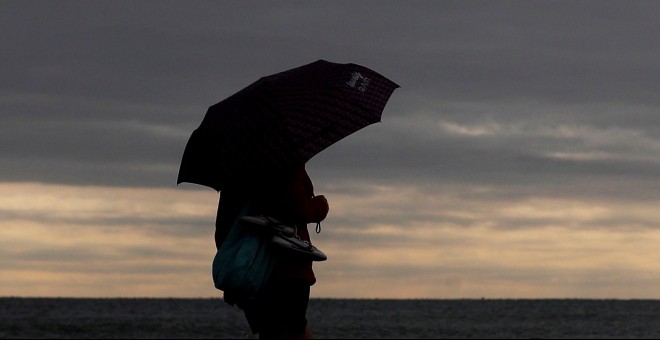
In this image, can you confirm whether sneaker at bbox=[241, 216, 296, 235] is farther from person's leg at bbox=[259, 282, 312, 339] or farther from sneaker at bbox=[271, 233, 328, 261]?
person's leg at bbox=[259, 282, 312, 339]

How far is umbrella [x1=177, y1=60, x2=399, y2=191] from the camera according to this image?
787cm

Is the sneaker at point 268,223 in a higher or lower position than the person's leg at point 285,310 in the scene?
higher

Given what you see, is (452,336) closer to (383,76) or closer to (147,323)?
Result: (147,323)

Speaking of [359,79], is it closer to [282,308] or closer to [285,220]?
[285,220]

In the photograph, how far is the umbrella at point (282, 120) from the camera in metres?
7.87

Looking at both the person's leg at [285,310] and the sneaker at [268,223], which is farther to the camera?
the person's leg at [285,310]

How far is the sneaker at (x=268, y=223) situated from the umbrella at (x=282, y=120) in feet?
0.94

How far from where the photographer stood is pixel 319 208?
8.09 meters

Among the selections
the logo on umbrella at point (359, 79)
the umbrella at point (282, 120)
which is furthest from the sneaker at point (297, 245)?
the logo on umbrella at point (359, 79)

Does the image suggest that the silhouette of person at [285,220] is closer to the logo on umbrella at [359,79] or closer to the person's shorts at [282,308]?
the person's shorts at [282,308]

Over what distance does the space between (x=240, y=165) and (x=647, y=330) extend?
2574 inches

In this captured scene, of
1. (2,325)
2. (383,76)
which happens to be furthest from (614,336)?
(383,76)

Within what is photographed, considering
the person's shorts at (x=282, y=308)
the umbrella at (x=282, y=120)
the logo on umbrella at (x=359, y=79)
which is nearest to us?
the umbrella at (x=282, y=120)

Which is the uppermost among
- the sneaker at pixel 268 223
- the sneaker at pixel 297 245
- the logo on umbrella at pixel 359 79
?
the logo on umbrella at pixel 359 79
